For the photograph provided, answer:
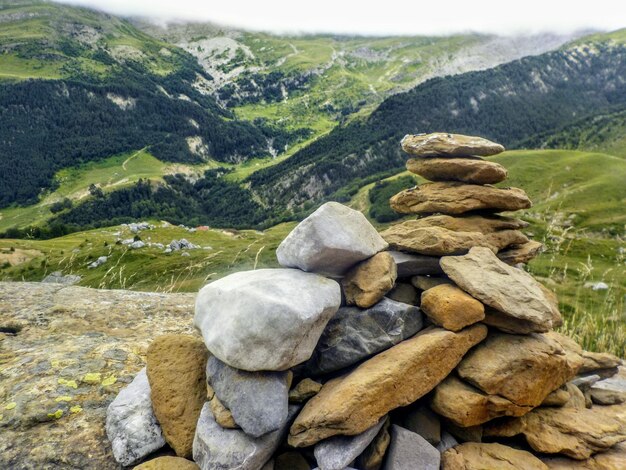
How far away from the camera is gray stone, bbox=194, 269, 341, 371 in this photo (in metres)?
7.23

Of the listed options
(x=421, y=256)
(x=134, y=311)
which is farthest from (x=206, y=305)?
(x=134, y=311)

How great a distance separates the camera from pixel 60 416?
841cm

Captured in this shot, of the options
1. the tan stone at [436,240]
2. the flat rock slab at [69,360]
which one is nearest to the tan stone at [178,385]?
the flat rock slab at [69,360]

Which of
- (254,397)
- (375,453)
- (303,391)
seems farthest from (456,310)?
(254,397)

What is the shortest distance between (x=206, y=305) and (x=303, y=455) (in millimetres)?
3356

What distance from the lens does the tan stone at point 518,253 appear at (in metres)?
11.2

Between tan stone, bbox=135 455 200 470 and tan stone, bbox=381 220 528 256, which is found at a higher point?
tan stone, bbox=381 220 528 256

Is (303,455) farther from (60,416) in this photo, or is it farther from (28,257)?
(28,257)

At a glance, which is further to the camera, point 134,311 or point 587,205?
point 587,205

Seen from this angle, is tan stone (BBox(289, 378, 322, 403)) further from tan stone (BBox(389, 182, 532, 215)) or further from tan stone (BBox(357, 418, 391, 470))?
tan stone (BBox(389, 182, 532, 215))

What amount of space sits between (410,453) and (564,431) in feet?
10.6

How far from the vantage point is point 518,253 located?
11.3 metres

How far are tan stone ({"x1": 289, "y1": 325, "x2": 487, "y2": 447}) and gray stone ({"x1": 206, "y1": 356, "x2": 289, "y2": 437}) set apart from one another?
0.55m

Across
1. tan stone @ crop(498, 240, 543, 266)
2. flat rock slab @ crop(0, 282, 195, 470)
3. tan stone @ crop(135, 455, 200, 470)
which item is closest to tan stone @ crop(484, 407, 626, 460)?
tan stone @ crop(498, 240, 543, 266)
